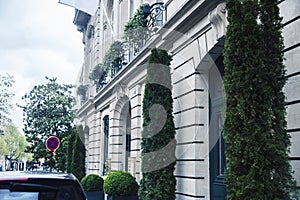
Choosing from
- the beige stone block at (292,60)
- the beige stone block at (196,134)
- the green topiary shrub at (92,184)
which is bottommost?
the green topiary shrub at (92,184)

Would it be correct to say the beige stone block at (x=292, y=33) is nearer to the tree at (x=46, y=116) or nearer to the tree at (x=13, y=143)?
the tree at (x=46, y=116)

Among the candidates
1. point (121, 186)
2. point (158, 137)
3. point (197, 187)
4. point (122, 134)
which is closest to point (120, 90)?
point (122, 134)

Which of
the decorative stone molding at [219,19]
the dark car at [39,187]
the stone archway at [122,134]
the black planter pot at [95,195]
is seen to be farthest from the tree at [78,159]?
the dark car at [39,187]

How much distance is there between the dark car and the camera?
4848 mm

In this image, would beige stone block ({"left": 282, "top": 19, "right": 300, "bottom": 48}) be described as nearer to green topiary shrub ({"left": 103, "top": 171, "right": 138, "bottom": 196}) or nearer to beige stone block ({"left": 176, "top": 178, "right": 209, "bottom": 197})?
beige stone block ({"left": 176, "top": 178, "right": 209, "bottom": 197})

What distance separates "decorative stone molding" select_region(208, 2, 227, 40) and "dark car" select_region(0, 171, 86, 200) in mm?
4416

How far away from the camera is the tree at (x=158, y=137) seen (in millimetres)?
9508

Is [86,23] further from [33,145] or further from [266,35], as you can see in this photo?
[266,35]

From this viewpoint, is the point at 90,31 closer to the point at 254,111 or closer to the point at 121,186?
the point at 121,186

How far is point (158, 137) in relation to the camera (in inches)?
378

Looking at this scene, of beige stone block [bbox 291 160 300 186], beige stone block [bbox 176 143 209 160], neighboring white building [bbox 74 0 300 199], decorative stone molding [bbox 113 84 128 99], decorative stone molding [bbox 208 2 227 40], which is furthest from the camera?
decorative stone molding [bbox 113 84 128 99]

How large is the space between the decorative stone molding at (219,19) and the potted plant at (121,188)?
597 centimetres

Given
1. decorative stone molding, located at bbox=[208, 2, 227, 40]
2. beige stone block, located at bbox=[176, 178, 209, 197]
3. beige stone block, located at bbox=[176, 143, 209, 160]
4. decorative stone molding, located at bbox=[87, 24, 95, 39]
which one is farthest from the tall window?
decorative stone molding, located at bbox=[208, 2, 227, 40]

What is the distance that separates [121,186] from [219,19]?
20.8 feet
